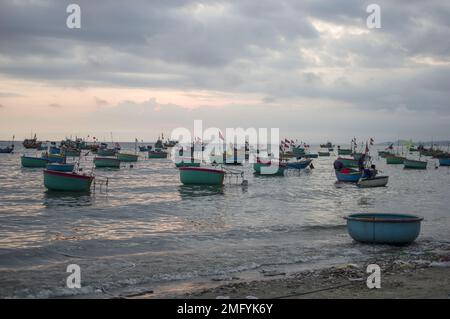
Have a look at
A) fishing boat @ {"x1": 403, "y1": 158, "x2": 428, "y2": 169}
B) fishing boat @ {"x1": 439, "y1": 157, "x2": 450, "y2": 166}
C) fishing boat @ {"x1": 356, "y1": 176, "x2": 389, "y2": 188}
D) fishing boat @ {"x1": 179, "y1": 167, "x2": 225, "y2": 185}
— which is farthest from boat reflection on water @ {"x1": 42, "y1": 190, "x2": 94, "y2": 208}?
fishing boat @ {"x1": 439, "y1": 157, "x2": 450, "y2": 166}

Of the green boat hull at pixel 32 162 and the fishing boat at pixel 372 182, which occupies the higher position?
the green boat hull at pixel 32 162

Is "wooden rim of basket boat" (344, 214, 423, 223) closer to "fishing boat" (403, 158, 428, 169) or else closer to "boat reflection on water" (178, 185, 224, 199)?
"boat reflection on water" (178, 185, 224, 199)

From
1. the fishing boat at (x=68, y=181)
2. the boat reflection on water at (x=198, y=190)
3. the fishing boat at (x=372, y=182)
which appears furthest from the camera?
the fishing boat at (x=372, y=182)

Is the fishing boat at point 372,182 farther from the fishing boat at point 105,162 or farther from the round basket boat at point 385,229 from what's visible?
the fishing boat at point 105,162

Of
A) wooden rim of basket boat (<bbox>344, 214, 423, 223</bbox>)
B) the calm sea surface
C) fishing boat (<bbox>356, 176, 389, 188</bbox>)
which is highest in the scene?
wooden rim of basket boat (<bbox>344, 214, 423, 223</bbox>)

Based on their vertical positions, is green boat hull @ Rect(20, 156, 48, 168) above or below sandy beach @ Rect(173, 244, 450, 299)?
above

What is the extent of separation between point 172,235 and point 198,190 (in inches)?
817

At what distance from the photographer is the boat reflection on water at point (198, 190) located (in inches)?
1481

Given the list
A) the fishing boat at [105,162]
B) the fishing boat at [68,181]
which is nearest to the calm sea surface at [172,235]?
the fishing boat at [68,181]

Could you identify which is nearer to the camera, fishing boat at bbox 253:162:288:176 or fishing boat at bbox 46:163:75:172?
fishing boat at bbox 46:163:75:172

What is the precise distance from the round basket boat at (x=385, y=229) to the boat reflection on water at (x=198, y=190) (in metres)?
20.2

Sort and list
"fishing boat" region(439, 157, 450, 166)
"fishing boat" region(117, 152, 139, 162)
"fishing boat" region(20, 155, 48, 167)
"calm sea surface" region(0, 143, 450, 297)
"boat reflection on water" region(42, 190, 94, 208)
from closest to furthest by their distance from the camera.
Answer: "calm sea surface" region(0, 143, 450, 297)
"boat reflection on water" region(42, 190, 94, 208)
"fishing boat" region(20, 155, 48, 167)
"fishing boat" region(439, 157, 450, 166)
"fishing boat" region(117, 152, 139, 162)

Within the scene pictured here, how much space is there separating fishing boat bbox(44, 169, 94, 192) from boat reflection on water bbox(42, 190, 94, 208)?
53 centimetres

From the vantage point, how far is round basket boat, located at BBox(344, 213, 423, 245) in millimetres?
16969
